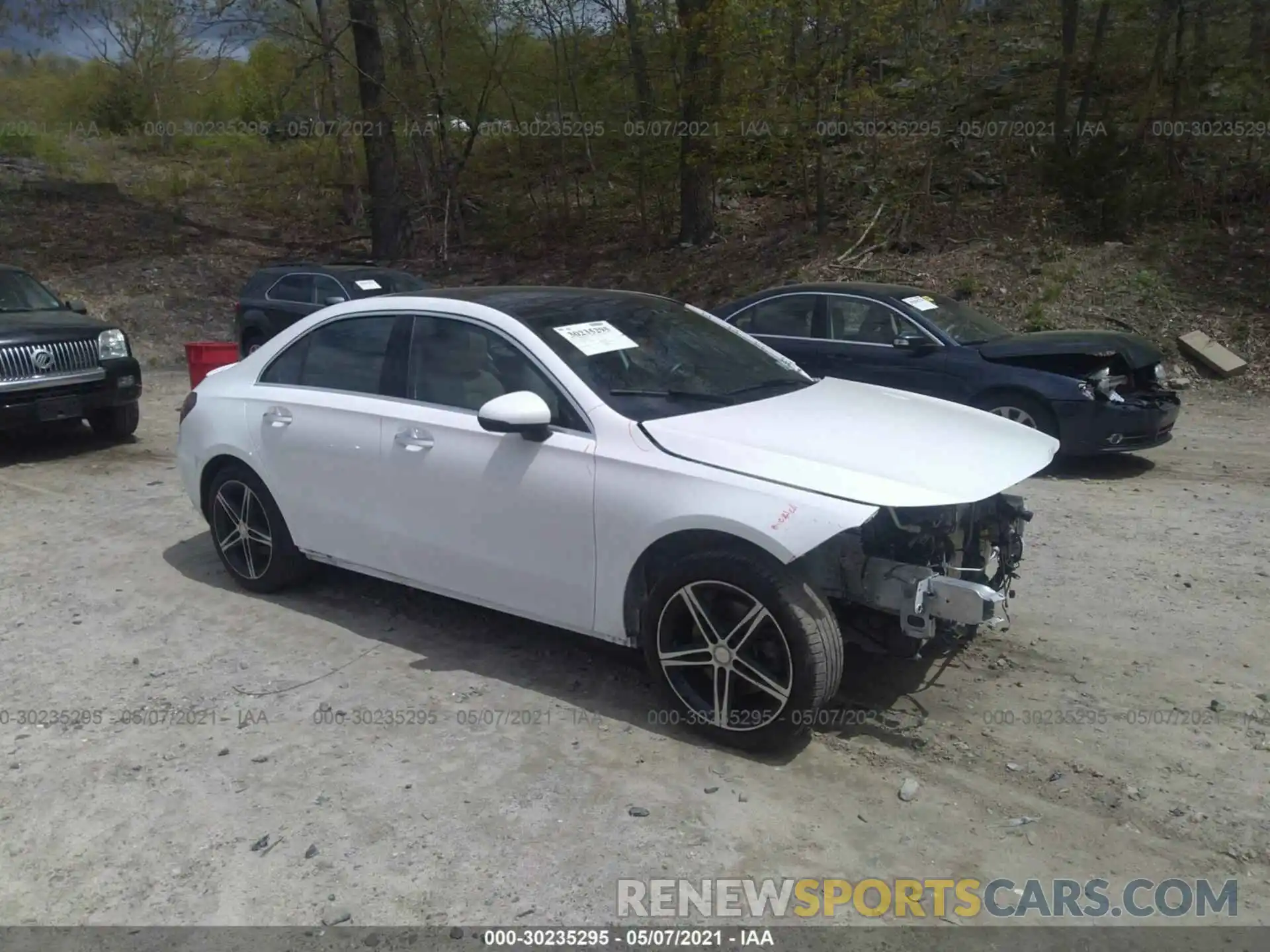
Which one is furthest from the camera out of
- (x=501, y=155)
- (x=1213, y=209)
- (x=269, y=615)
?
(x=501, y=155)

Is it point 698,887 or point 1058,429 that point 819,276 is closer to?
point 1058,429

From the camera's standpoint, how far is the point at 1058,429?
8.97 meters

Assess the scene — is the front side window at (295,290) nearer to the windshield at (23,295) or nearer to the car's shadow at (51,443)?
the car's shadow at (51,443)

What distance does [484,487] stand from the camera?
16.0 ft

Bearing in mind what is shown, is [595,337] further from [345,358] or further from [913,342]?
[913,342]

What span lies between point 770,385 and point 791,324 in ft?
16.7

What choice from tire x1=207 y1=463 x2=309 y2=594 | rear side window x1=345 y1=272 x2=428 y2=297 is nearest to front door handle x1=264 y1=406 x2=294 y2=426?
tire x1=207 y1=463 x2=309 y2=594

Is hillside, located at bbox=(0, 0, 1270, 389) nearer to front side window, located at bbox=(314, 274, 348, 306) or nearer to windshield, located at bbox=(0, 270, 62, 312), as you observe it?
front side window, located at bbox=(314, 274, 348, 306)

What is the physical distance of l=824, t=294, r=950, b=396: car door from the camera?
9.49 meters

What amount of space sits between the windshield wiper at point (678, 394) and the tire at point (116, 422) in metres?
7.26

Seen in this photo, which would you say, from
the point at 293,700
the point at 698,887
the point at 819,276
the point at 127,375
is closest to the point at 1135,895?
the point at 698,887

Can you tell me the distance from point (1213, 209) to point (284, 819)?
631 inches

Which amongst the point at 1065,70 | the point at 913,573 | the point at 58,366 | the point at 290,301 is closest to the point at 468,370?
the point at 913,573


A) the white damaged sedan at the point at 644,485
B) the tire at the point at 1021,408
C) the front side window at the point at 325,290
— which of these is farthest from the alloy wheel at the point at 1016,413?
the front side window at the point at 325,290
